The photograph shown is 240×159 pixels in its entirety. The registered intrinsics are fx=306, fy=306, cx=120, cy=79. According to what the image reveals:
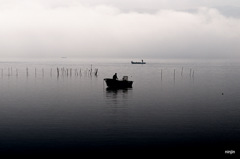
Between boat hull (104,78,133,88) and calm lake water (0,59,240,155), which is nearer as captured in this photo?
calm lake water (0,59,240,155)

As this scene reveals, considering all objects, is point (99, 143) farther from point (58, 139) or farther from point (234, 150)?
point (234, 150)

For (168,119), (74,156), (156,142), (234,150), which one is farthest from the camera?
(168,119)

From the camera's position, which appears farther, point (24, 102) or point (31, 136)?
point (24, 102)

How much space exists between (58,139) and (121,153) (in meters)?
6.53

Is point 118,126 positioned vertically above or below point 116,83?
below

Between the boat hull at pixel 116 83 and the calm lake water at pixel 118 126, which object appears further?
the boat hull at pixel 116 83

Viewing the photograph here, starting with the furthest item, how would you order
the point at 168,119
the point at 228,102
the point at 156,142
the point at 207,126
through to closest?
1. the point at 228,102
2. the point at 168,119
3. the point at 207,126
4. the point at 156,142

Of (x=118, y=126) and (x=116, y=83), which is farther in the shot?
(x=116, y=83)

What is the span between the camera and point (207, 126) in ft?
109

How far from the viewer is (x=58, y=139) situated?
27.4 meters

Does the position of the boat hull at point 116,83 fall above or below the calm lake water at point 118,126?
above

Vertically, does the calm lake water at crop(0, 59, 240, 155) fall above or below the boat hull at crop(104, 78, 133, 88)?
below

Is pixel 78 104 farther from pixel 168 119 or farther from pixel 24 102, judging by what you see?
pixel 168 119

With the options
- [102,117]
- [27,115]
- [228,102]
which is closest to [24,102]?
[27,115]
